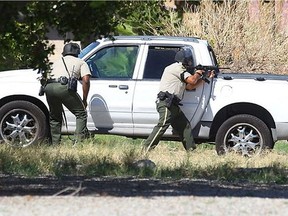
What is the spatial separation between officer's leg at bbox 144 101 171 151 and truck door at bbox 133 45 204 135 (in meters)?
0.41

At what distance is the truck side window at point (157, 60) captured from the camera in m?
15.2

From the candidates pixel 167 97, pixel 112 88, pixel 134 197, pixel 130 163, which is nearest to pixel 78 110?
pixel 112 88

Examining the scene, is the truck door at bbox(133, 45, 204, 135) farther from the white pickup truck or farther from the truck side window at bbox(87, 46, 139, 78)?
the truck side window at bbox(87, 46, 139, 78)

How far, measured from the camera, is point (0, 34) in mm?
10188

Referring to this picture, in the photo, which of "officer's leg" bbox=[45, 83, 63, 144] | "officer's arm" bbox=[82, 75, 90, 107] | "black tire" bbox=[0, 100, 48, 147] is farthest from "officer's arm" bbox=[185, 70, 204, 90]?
"black tire" bbox=[0, 100, 48, 147]

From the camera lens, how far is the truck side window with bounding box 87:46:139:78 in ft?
49.7

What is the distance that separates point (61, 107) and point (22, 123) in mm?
674

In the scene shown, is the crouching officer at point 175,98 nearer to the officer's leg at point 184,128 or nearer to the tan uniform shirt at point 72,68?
the officer's leg at point 184,128

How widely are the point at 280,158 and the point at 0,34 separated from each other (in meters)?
5.41

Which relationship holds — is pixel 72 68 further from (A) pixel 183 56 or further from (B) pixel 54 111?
(A) pixel 183 56

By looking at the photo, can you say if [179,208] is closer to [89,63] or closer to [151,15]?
[89,63]

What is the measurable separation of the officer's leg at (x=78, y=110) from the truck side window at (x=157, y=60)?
114cm

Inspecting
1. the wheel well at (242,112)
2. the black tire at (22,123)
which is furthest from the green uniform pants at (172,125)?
the black tire at (22,123)

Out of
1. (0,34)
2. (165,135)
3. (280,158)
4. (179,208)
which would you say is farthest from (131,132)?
(179,208)
